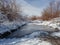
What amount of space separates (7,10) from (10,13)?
19.5 inches

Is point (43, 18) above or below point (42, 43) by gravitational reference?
below

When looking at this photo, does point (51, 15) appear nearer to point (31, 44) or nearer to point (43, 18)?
point (43, 18)

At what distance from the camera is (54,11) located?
1241 inches

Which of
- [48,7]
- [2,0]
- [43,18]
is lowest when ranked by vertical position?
[43,18]

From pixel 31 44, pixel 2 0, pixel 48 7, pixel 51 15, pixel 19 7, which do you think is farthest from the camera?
pixel 48 7

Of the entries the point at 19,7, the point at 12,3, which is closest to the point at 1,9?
the point at 12,3

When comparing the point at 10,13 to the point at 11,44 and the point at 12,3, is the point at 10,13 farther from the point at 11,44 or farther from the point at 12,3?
the point at 11,44

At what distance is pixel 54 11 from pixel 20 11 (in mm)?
15592

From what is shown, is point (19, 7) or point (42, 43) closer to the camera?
point (42, 43)

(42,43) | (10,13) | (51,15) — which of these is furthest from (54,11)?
(42,43)

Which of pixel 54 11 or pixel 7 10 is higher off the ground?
pixel 7 10

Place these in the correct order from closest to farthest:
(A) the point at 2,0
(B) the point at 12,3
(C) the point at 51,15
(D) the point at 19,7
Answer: (A) the point at 2,0, (B) the point at 12,3, (D) the point at 19,7, (C) the point at 51,15

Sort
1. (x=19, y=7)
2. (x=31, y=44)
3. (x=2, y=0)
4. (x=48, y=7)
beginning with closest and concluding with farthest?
(x=31, y=44) → (x=2, y=0) → (x=19, y=7) → (x=48, y=7)

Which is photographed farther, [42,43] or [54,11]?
[54,11]
